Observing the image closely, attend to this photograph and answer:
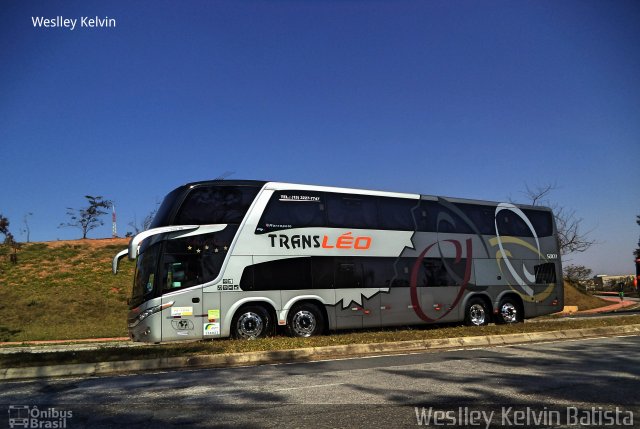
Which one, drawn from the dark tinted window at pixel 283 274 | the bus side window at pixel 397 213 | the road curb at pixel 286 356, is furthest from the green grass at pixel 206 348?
the bus side window at pixel 397 213

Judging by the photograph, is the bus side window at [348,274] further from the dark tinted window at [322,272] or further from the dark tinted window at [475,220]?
the dark tinted window at [475,220]

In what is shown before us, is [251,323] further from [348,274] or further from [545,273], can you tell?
[545,273]

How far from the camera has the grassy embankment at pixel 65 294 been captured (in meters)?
21.8

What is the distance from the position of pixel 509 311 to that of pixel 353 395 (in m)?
12.1

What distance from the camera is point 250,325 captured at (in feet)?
40.4

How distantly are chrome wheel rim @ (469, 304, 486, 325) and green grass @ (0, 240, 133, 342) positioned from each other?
14007mm

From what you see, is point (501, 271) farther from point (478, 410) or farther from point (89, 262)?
point (89, 262)

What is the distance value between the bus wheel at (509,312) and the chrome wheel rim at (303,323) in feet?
22.4

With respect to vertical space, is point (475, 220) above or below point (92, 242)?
below

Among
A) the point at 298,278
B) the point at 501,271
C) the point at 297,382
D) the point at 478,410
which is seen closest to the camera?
the point at 478,410

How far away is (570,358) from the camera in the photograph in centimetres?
856

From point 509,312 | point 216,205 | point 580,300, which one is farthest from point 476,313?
point 580,300

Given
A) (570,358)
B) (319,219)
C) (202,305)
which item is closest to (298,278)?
(319,219)

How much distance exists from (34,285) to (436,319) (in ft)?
73.9
